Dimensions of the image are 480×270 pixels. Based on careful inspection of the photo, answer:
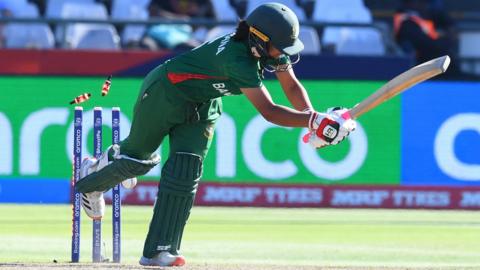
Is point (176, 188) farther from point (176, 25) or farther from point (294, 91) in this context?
point (176, 25)

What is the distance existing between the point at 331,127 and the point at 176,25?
8474mm

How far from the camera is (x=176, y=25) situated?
49.3 feet

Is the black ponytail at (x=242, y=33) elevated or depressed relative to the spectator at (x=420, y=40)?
depressed

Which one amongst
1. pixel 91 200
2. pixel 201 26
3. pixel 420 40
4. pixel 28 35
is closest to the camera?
pixel 91 200

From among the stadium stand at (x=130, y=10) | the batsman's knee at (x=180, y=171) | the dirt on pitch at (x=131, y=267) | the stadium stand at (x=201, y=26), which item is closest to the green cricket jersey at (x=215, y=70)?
the batsman's knee at (x=180, y=171)

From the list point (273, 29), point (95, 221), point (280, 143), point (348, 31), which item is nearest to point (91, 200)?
point (95, 221)

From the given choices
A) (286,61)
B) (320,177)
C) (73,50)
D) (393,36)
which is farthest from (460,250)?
(393,36)

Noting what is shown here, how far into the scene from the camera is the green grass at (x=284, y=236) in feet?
27.3

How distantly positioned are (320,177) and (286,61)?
250 inches

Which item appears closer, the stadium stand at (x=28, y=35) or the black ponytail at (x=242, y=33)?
the black ponytail at (x=242, y=33)

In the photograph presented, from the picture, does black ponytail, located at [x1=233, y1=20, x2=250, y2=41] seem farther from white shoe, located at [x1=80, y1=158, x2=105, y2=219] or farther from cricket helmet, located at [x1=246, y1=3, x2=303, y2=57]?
white shoe, located at [x1=80, y1=158, x2=105, y2=219]

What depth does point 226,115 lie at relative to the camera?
1357 centimetres

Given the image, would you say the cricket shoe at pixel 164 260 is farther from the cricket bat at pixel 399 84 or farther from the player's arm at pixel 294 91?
the cricket bat at pixel 399 84

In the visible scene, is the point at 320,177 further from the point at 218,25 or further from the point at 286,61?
the point at 286,61
